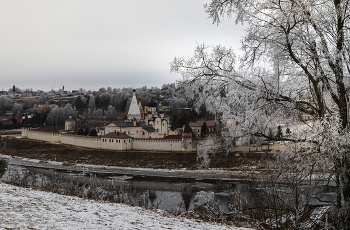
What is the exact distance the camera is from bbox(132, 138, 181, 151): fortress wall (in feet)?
124

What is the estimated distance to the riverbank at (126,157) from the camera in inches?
1321

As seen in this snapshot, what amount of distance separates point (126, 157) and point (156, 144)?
11.3ft

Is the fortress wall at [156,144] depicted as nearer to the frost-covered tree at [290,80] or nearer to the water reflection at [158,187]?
the water reflection at [158,187]

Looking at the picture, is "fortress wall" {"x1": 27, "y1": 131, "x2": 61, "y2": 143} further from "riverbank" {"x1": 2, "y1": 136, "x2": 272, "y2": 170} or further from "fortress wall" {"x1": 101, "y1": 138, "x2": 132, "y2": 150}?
"fortress wall" {"x1": 101, "y1": 138, "x2": 132, "y2": 150}

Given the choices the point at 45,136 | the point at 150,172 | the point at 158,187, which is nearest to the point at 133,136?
the point at 150,172

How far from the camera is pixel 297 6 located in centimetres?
493

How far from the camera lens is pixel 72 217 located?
20.9ft

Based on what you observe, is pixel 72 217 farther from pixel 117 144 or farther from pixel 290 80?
pixel 117 144

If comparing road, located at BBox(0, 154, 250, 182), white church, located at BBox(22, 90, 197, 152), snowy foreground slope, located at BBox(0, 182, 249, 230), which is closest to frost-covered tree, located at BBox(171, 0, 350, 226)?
snowy foreground slope, located at BBox(0, 182, 249, 230)

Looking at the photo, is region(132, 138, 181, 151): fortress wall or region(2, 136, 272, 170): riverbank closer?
region(2, 136, 272, 170): riverbank

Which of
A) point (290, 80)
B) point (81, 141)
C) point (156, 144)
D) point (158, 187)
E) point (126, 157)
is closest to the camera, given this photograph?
point (290, 80)

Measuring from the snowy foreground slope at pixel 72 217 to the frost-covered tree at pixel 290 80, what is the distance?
88.2 inches

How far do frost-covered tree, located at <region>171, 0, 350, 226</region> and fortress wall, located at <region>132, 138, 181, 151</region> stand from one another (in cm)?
3223

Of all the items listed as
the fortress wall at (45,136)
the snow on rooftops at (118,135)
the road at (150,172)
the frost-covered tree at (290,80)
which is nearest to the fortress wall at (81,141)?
the fortress wall at (45,136)
